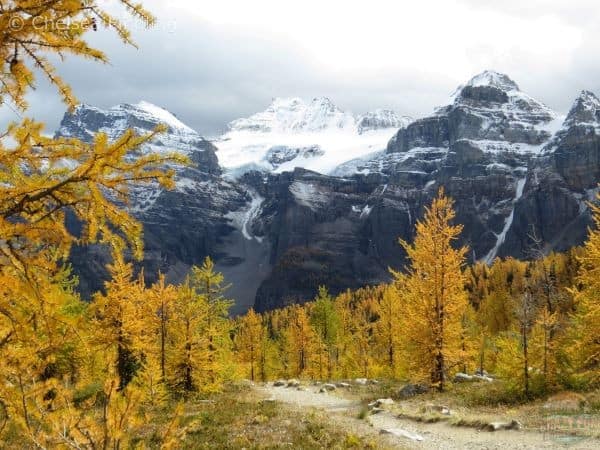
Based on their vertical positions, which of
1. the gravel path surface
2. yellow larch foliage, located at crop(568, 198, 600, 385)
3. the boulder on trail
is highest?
yellow larch foliage, located at crop(568, 198, 600, 385)

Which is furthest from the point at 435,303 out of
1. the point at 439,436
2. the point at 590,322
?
the point at 439,436

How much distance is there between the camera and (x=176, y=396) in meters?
25.2

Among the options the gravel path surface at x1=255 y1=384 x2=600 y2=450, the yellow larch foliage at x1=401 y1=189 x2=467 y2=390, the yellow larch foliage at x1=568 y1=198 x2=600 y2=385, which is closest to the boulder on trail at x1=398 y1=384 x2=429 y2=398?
the yellow larch foliage at x1=401 y1=189 x2=467 y2=390

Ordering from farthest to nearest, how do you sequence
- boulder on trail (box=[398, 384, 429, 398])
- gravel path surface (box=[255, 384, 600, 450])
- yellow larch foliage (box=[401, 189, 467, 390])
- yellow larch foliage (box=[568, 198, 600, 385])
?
boulder on trail (box=[398, 384, 429, 398]) < yellow larch foliage (box=[401, 189, 467, 390]) < yellow larch foliage (box=[568, 198, 600, 385]) < gravel path surface (box=[255, 384, 600, 450])

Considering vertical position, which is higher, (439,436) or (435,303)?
(435,303)

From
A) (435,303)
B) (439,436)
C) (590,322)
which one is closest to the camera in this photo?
(439,436)

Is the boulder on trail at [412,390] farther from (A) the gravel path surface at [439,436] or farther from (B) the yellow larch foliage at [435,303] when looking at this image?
(A) the gravel path surface at [439,436]

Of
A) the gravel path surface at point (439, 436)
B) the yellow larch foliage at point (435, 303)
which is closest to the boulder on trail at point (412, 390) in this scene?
the yellow larch foliage at point (435, 303)

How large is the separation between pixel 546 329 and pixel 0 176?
19.9 meters

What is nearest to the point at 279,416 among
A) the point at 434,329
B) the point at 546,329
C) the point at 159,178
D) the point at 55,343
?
the point at 434,329

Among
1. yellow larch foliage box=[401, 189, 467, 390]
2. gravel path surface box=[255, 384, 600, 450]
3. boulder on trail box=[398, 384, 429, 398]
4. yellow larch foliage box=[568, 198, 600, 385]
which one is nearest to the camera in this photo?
gravel path surface box=[255, 384, 600, 450]

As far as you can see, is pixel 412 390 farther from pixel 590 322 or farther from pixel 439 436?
pixel 439 436

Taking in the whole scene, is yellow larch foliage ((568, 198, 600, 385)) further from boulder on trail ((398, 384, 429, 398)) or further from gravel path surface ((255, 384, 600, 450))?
boulder on trail ((398, 384, 429, 398))

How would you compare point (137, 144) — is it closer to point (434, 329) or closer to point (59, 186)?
point (59, 186)
